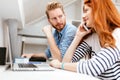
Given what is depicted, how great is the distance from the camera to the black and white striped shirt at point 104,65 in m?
1.10

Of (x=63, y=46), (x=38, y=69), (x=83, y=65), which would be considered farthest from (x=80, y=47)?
(x=38, y=69)

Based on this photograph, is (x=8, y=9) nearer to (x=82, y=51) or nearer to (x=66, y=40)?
(x=66, y=40)

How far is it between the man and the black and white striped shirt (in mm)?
611

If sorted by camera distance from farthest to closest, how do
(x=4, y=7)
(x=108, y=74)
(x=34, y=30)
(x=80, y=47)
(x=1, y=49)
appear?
1. (x=34, y=30)
2. (x=4, y=7)
3. (x=80, y=47)
4. (x=1, y=49)
5. (x=108, y=74)

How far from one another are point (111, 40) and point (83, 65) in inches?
8.3

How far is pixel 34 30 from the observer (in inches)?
110

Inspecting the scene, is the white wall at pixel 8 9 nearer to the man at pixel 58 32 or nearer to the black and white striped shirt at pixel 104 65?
the man at pixel 58 32

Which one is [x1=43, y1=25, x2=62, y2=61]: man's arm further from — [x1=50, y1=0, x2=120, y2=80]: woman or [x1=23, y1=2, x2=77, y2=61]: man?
[x1=50, y1=0, x2=120, y2=80]: woman

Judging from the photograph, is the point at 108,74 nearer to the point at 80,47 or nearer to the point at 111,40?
the point at 111,40

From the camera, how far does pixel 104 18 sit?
46.8 inches

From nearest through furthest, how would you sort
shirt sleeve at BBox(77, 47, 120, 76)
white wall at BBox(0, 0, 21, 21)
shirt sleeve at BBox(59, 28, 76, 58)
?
shirt sleeve at BBox(77, 47, 120, 76) < white wall at BBox(0, 0, 21, 21) < shirt sleeve at BBox(59, 28, 76, 58)

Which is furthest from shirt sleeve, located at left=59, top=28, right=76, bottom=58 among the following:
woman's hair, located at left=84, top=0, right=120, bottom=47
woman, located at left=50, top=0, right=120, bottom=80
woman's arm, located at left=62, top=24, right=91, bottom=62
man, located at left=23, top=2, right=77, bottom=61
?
woman's hair, located at left=84, top=0, right=120, bottom=47

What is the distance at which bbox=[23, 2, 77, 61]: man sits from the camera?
178cm

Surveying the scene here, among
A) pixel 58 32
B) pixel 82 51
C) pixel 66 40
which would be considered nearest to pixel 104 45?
pixel 82 51
